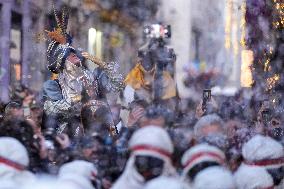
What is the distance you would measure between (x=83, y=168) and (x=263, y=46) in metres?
3.32

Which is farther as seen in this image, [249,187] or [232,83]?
[232,83]

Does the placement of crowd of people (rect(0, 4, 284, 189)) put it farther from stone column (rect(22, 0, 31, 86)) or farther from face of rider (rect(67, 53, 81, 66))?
stone column (rect(22, 0, 31, 86))

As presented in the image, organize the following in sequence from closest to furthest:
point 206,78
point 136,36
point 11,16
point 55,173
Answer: point 55,173, point 206,78, point 136,36, point 11,16

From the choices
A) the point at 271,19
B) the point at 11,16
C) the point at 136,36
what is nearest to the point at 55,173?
the point at 136,36

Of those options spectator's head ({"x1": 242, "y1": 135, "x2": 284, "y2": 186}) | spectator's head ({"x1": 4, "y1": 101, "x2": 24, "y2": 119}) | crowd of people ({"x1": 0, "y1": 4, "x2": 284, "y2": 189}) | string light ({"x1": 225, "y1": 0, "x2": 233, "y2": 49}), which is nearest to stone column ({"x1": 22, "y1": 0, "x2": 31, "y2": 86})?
crowd of people ({"x1": 0, "y1": 4, "x2": 284, "y2": 189})

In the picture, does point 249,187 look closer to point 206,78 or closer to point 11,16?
point 206,78

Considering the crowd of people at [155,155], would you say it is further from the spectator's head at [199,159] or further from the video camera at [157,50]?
the video camera at [157,50]

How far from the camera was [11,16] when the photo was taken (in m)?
9.09

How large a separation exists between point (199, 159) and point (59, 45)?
232 cm

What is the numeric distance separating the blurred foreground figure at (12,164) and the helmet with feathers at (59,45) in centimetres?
202

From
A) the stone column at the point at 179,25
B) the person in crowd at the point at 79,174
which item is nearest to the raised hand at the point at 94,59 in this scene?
the stone column at the point at 179,25

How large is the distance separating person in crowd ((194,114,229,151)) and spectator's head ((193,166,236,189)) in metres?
0.32

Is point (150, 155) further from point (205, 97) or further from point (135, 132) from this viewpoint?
point (205, 97)

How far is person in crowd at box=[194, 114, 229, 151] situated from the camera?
12.7 ft
